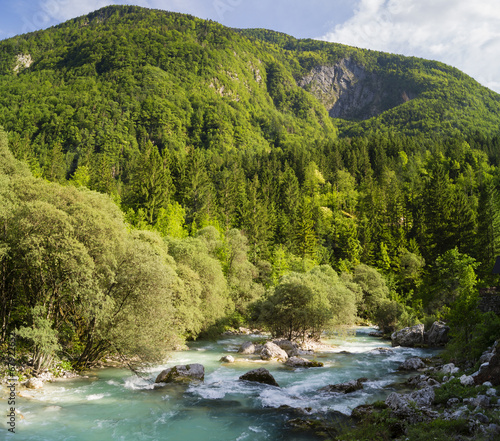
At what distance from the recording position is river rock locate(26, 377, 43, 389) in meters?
18.6

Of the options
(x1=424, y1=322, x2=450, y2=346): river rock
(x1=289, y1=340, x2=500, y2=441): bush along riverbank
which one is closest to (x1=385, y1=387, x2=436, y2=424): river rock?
(x1=289, y1=340, x2=500, y2=441): bush along riverbank

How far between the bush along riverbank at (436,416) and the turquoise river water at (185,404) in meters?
1.45

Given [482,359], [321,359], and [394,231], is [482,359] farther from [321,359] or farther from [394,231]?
[394,231]

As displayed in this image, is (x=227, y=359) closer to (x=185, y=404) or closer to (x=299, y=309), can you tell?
(x=299, y=309)

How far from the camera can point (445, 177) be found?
88125 mm

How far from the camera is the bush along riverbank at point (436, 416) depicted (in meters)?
11.0

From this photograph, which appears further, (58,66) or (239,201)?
(58,66)

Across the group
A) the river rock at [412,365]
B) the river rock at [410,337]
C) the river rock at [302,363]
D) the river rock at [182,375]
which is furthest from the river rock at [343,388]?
the river rock at [410,337]

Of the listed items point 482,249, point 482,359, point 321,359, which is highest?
point 482,249

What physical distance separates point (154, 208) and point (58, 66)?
16658 cm

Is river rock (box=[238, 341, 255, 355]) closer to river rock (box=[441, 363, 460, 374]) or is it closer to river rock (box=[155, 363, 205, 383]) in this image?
river rock (box=[155, 363, 205, 383])

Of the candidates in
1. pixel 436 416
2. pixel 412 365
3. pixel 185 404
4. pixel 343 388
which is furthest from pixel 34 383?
pixel 412 365

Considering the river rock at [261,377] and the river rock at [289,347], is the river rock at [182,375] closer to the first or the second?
the river rock at [261,377]

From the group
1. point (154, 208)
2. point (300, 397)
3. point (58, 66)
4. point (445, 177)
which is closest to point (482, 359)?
point (300, 397)
